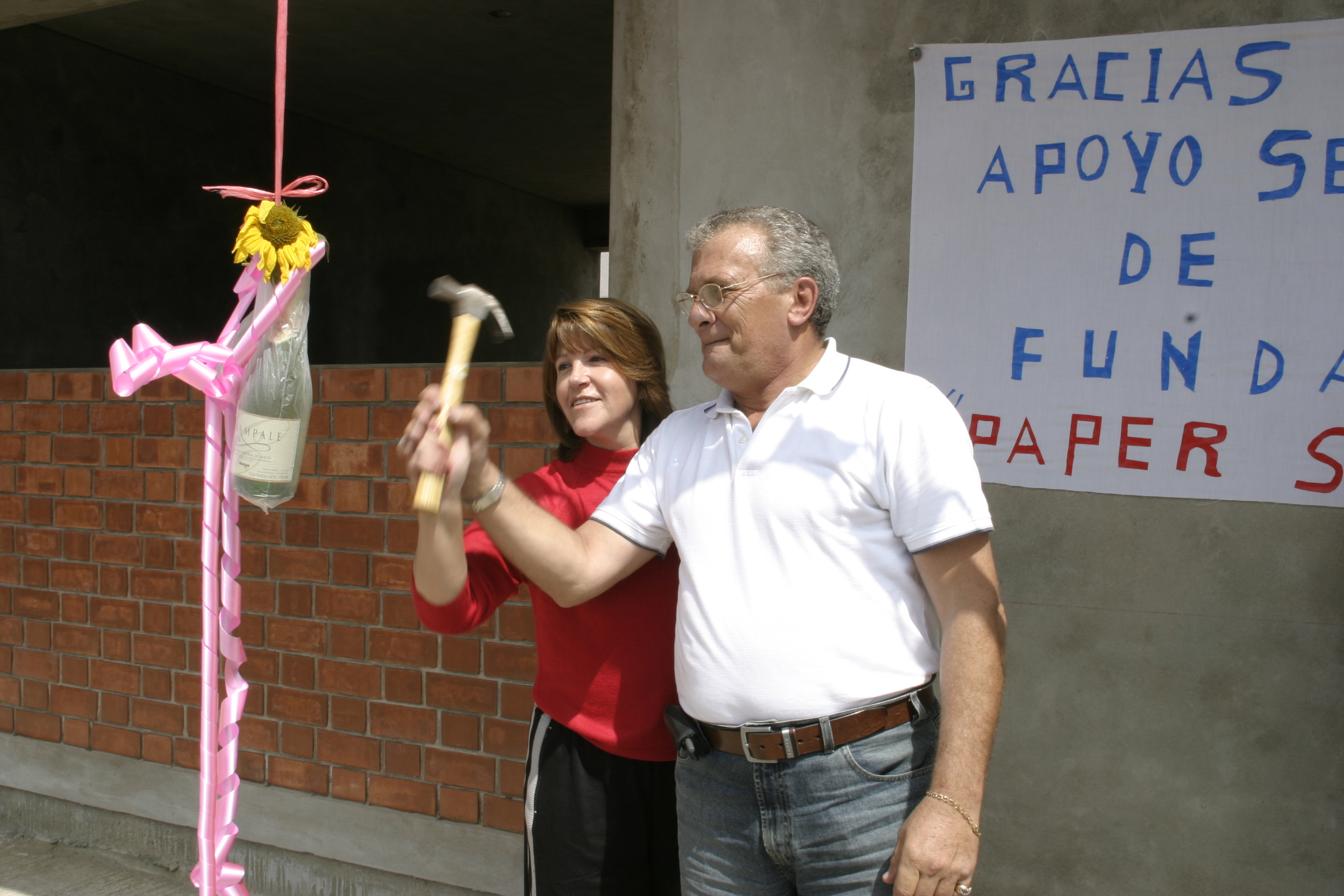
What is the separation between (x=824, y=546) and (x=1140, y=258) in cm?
116

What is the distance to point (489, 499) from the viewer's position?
155 centimetres

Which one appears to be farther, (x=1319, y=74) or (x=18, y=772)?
(x=18, y=772)

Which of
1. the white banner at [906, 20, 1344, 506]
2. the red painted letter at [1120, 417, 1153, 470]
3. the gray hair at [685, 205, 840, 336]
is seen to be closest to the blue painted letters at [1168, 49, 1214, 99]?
the white banner at [906, 20, 1344, 506]

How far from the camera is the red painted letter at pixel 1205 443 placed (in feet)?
6.97

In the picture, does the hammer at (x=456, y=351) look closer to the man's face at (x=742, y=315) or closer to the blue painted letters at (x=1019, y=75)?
the man's face at (x=742, y=315)

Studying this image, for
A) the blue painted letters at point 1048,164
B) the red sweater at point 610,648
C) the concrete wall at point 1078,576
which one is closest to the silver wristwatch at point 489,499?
the red sweater at point 610,648

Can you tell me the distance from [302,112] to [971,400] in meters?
7.33

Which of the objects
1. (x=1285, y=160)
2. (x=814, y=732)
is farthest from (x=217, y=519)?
(x=1285, y=160)

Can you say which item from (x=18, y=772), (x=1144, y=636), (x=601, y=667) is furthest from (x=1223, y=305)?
(x=18, y=772)

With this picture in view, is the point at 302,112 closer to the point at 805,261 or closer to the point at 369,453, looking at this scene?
the point at 369,453

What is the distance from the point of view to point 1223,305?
2117 mm

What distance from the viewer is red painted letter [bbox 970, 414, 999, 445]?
2264 millimetres

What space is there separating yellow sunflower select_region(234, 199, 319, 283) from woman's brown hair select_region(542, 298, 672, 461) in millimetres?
447

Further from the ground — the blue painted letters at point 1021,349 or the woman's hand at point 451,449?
Answer: the blue painted letters at point 1021,349
